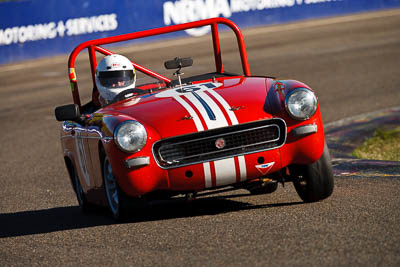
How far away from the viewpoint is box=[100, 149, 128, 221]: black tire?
20.0ft

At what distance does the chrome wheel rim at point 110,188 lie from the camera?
627 centimetres

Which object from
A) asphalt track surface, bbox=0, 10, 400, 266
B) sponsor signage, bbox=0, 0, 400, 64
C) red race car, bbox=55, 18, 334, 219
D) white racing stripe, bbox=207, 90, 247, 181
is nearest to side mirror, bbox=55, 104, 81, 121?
red race car, bbox=55, 18, 334, 219

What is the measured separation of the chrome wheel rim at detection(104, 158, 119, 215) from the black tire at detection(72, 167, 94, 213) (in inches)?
39.6

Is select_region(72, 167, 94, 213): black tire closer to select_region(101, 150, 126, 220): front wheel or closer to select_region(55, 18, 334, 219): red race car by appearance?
select_region(101, 150, 126, 220): front wheel

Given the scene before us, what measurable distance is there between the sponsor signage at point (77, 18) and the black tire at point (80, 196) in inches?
861

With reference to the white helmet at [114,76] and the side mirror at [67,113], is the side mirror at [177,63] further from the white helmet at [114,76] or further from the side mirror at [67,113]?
the side mirror at [67,113]

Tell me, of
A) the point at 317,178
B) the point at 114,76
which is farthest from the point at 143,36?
the point at 317,178

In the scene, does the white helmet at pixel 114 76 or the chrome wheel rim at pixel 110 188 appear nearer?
the chrome wheel rim at pixel 110 188

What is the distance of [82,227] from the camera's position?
21.4 feet

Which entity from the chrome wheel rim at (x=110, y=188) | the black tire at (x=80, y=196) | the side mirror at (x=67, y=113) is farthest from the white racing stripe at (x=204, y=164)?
the black tire at (x=80, y=196)

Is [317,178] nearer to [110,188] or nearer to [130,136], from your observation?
[130,136]

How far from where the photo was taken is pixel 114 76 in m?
7.37

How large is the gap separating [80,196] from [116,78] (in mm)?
1160

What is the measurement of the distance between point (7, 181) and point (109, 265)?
17.2 feet
